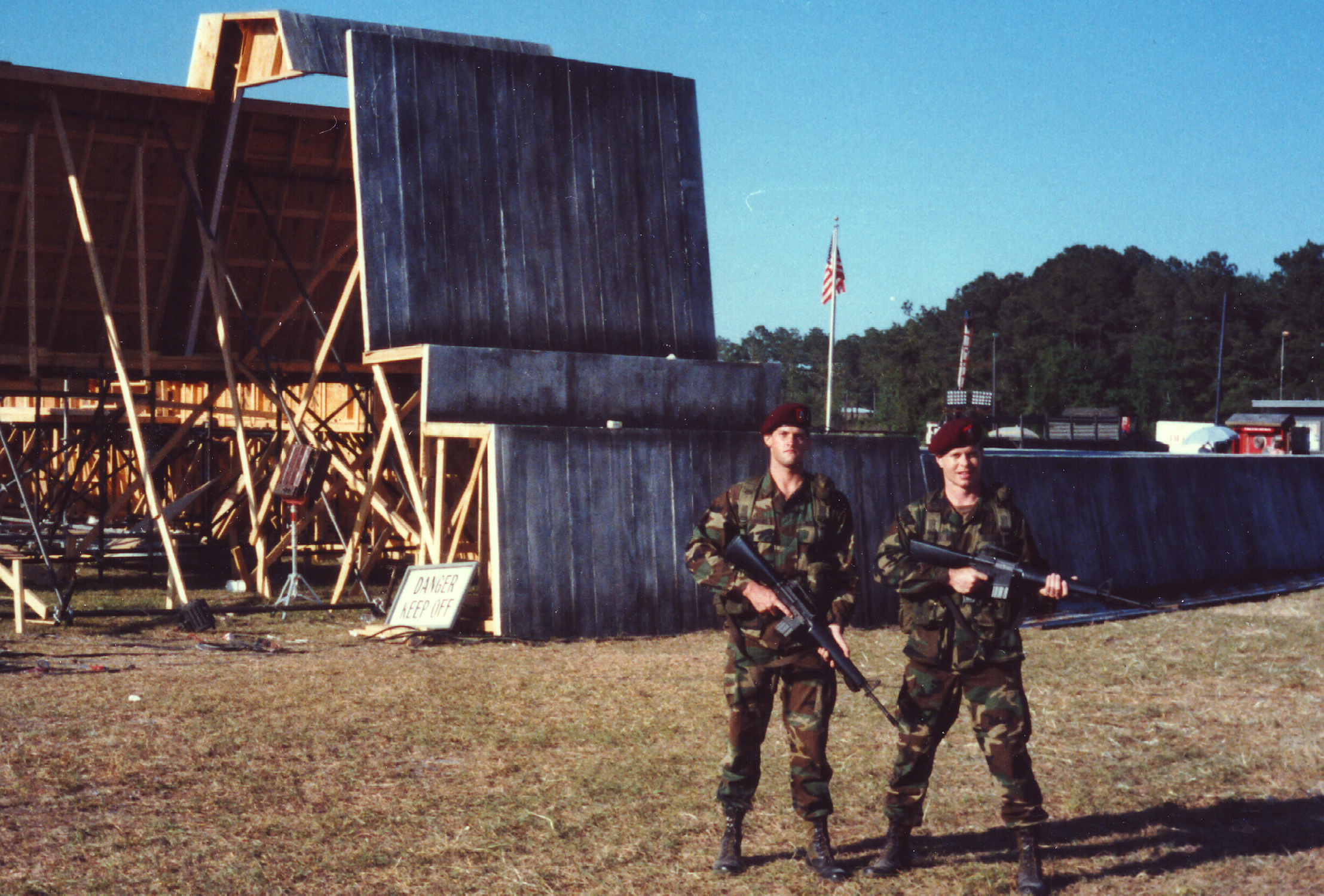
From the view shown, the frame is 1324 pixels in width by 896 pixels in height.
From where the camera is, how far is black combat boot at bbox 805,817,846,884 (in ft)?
20.7

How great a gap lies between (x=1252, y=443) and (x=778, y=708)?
38284mm

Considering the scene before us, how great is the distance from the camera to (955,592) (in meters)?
6.24

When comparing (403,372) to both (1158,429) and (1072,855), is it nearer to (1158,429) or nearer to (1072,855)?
(1072,855)

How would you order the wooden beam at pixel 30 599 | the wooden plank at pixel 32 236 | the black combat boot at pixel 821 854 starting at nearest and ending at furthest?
the black combat boot at pixel 821 854 → the wooden beam at pixel 30 599 → the wooden plank at pixel 32 236

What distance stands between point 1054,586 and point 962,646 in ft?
1.76

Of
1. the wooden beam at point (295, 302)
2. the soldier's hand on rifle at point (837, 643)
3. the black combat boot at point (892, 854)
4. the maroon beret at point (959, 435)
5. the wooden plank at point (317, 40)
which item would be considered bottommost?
the black combat boot at point (892, 854)

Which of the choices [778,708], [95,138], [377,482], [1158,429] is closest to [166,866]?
[778,708]

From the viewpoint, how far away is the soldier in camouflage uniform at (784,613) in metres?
6.27

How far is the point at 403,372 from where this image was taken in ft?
56.7

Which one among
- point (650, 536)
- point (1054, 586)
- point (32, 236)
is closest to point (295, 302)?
point (32, 236)

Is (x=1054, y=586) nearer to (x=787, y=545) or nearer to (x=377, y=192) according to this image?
(x=787, y=545)

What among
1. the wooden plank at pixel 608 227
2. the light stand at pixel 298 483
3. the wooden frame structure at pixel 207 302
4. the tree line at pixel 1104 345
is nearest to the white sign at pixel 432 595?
the wooden frame structure at pixel 207 302

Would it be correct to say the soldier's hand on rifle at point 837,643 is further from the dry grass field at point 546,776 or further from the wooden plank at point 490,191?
the wooden plank at point 490,191

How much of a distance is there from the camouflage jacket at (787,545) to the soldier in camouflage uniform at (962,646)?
0.87 ft
